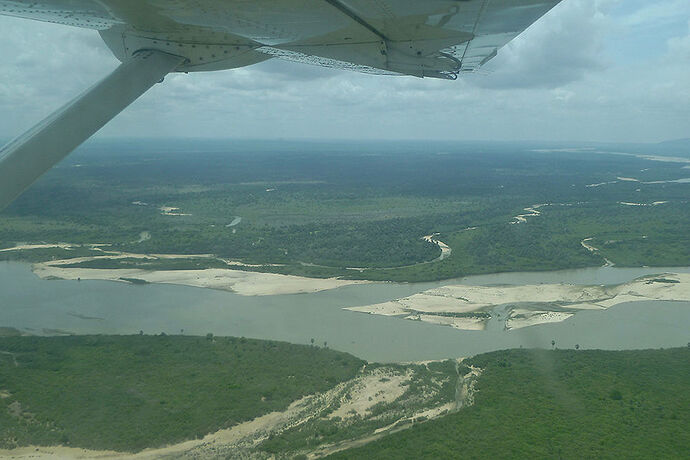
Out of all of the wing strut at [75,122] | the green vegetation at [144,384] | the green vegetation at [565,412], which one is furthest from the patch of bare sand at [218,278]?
the wing strut at [75,122]

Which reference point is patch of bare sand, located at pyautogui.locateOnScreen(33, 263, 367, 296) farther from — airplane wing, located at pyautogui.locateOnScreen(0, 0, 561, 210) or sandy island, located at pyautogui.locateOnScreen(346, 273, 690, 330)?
airplane wing, located at pyautogui.locateOnScreen(0, 0, 561, 210)

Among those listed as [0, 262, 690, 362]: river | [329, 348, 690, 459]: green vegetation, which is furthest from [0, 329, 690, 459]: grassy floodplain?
[0, 262, 690, 362]: river

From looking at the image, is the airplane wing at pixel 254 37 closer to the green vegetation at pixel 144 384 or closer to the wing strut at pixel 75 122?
the wing strut at pixel 75 122

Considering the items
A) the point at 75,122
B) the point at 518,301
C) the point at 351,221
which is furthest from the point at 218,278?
the point at 75,122

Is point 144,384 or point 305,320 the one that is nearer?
point 144,384

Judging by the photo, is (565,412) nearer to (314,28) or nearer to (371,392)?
(371,392)

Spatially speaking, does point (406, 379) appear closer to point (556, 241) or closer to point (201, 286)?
point (201, 286)

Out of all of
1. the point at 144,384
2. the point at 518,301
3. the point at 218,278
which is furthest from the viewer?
the point at 218,278
